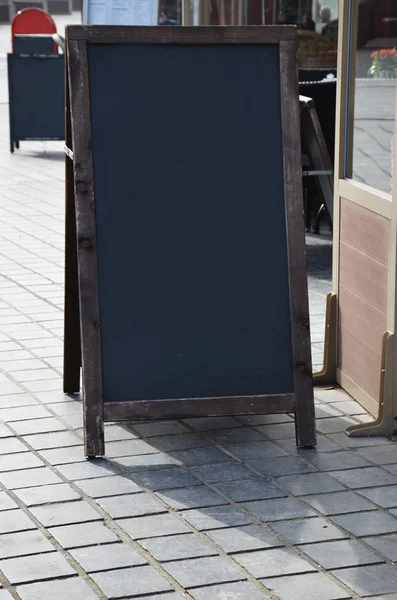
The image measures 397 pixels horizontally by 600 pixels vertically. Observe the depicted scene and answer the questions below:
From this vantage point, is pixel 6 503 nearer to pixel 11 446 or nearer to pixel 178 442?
pixel 11 446

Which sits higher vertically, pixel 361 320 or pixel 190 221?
pixel 190 221

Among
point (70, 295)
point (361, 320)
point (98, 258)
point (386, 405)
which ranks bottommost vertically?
point (386, 405)

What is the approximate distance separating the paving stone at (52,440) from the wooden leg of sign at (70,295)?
1.60 ft

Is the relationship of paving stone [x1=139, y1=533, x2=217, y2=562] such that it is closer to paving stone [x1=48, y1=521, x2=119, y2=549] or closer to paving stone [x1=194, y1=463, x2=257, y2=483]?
paving stone [x1=48, y1=521, x2=119, y2=549]

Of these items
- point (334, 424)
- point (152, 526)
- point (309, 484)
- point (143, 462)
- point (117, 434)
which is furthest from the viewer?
point (334, 424)

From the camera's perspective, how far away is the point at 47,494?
12.6 ft

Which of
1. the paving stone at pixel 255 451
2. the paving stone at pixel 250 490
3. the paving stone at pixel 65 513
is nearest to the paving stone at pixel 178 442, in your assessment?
the paving stone at pixel 255 451

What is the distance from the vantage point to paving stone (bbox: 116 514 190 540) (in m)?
3.53

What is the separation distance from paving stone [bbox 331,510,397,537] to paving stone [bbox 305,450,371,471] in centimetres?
42

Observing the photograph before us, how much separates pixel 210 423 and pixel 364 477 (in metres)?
0.80

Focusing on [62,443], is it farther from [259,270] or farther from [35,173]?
[35,173]

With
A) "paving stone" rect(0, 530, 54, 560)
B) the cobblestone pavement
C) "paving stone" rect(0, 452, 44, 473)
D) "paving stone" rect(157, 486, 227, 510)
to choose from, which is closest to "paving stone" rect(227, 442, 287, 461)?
the cobblestone pavement

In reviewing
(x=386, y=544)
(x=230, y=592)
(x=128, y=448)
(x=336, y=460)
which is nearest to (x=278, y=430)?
(x=336, y=460)

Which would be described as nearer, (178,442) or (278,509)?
(278,509)
